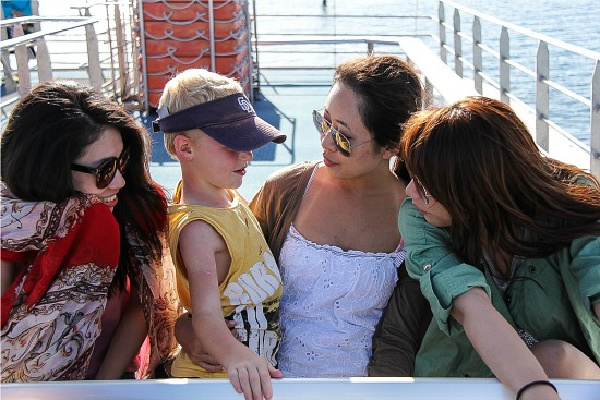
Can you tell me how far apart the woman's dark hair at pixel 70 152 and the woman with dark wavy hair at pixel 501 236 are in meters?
0.58

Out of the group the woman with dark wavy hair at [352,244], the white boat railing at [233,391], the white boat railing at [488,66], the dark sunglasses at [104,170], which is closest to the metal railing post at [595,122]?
the white boat railing at [488,66]

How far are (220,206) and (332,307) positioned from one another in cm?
37

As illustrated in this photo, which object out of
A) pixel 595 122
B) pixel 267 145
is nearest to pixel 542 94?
pixel 595 122

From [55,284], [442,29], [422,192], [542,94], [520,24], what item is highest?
[422,192]

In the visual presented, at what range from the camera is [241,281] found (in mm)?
1732

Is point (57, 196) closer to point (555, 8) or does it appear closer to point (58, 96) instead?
point (58, 96)

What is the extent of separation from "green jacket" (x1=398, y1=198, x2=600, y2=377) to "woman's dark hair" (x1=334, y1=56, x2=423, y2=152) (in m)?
0.28

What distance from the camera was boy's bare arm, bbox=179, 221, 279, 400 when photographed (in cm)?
139

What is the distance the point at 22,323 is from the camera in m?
1.45

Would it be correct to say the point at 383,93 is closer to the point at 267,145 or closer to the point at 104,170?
the point at 104,170

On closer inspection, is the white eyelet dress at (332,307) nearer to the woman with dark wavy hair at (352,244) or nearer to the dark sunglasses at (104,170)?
the woman with dark wavy hair at (352,244)

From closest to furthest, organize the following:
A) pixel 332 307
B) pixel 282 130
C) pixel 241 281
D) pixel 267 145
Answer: pixel 241 281 < pixel 332 307 < pixel 267 145 < pixel 282 130

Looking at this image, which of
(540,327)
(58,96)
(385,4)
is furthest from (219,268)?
(385,4)

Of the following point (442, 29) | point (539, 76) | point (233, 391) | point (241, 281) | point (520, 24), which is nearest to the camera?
point (233, 391)
